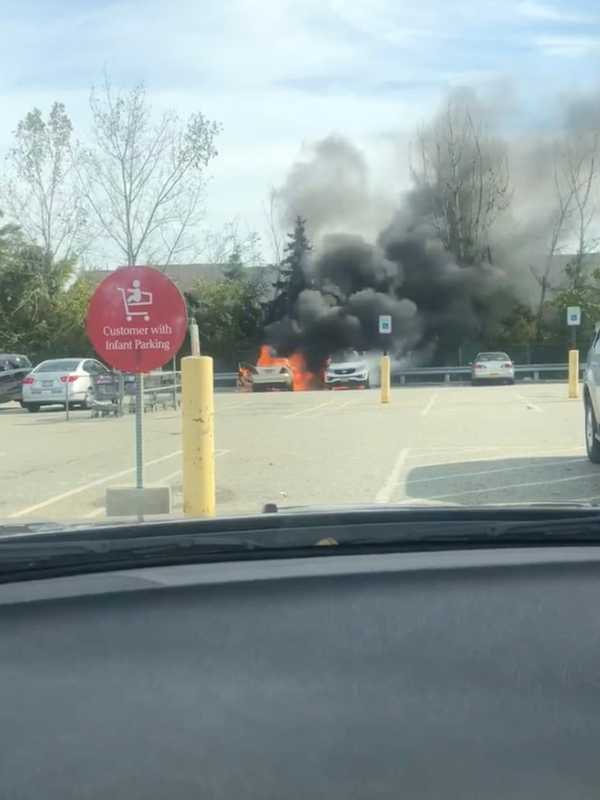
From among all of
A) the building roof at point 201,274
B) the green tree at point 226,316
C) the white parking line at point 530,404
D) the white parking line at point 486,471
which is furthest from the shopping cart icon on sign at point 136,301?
the green tree at point 226,316

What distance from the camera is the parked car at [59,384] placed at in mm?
22922

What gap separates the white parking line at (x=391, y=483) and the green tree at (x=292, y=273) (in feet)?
111

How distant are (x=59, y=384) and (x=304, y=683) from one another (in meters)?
22.1

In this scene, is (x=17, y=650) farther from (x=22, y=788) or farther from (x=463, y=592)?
(x=463, y=592)

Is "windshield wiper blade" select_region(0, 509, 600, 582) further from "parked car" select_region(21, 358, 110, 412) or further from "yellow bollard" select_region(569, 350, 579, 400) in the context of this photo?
"yellow bollard" select_region(569, 350, 579, 400)

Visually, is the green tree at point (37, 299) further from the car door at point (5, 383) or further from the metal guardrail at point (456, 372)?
the car door at point (5, 383)

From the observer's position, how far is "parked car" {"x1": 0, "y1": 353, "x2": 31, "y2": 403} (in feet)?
86.8

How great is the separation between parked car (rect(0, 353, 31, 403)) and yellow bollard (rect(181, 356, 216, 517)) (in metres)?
19.8

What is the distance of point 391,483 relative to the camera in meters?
9.77

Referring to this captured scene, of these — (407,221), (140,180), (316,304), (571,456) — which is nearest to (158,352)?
(571,456)

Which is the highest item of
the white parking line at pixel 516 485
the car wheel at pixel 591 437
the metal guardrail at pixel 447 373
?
the car wheel at pixel 591 437

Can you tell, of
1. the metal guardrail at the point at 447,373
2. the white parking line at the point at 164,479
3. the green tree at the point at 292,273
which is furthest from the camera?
the green tree at the point at 292,273

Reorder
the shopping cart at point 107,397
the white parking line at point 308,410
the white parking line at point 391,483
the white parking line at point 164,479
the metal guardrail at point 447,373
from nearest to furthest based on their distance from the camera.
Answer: the white parking line at point 164,479 < the white parking line at point 391,483 < the white parking line at point 308,410 < the shopping cart at point 107,397 < the metal guardrail at point 447,373

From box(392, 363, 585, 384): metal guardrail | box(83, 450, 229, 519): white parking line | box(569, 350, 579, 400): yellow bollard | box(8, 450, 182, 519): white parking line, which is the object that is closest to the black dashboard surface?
box(8, 450, 182, 519): white parking line
